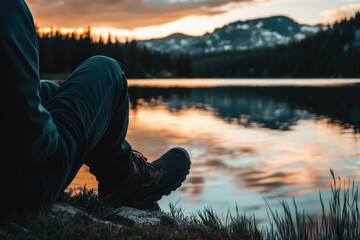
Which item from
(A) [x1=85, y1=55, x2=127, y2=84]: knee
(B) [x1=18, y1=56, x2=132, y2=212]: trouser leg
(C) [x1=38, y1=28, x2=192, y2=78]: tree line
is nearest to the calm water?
(B) [x1=18, y1=56, x2=132, y2=212]: trouser leg

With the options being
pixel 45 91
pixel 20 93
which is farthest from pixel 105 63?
pixel 20 93

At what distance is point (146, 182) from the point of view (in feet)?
8.56

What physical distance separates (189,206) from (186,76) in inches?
4464

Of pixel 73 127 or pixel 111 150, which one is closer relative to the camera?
pixel 73 127

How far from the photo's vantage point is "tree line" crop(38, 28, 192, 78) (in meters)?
80.5

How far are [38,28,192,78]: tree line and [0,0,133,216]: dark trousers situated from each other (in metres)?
79.1

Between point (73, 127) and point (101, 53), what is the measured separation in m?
96.2

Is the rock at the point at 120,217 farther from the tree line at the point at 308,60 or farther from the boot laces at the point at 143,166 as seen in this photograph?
the tree line at the point at 308,60

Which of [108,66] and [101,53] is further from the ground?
[101,53]

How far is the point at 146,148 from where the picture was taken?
20.9 ft

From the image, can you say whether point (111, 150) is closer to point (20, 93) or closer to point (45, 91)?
point (45, 91)

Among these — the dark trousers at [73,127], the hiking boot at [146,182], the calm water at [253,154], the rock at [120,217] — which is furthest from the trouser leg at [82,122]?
the calm water at [253,154]

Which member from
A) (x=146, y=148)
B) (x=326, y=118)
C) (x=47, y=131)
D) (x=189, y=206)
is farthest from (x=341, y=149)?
(x=47, y=131)

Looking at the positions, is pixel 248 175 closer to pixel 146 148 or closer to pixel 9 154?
pixel 146 148
